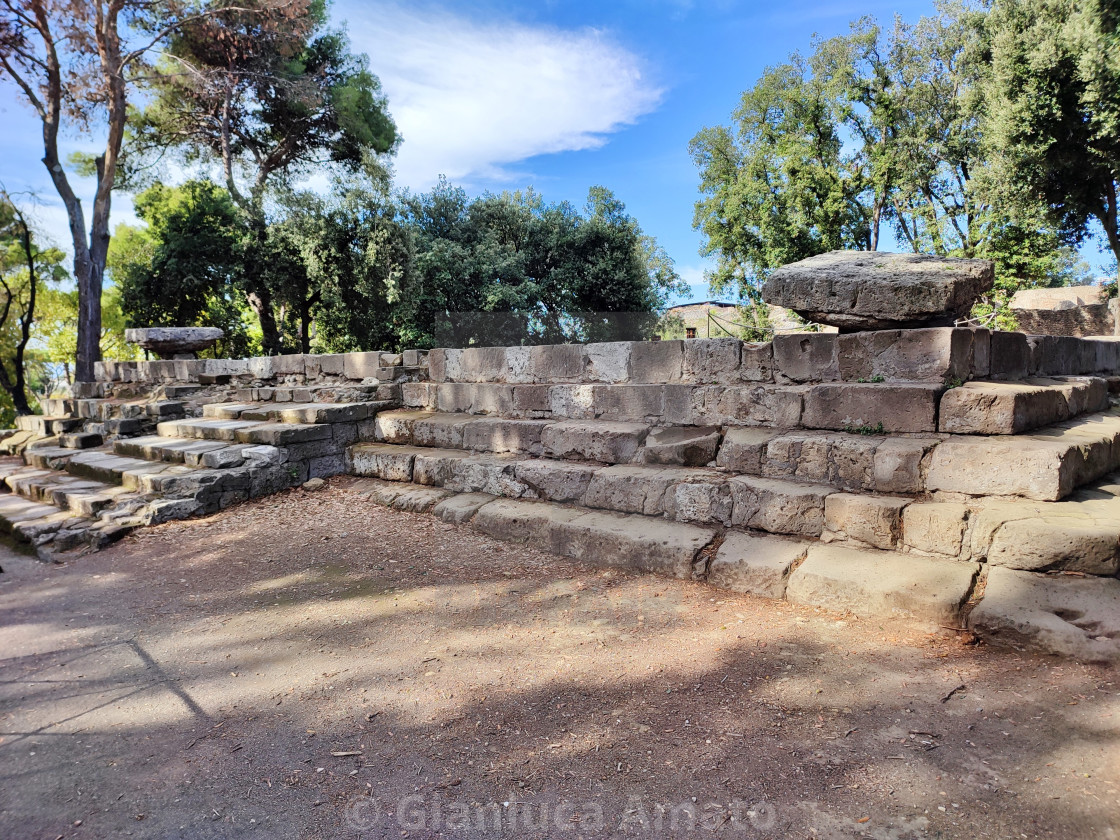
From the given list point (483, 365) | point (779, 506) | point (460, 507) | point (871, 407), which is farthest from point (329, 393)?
point (871, 407)

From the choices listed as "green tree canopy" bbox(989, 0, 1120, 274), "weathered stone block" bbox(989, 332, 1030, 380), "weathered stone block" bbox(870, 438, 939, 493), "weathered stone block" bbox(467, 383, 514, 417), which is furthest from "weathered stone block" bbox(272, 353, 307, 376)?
"green tree canopy" bbox(989, 0, 1120, 274)

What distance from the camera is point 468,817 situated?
6.08ft

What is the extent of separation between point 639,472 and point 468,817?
294 cm

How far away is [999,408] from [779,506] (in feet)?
4.52

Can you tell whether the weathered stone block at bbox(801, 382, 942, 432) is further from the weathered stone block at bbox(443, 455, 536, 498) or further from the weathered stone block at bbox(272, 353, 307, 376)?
the weathered stone block at bbox(272, 353, 307, 376)

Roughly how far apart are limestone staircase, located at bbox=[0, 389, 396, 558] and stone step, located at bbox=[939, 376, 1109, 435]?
18.2 feet

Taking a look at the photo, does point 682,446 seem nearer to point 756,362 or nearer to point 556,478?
point 756,362

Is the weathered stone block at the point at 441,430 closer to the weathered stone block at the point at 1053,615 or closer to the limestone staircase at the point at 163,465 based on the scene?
the limestone staircase at the point at 163,465

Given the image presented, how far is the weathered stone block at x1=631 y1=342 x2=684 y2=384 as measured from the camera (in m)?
5.12

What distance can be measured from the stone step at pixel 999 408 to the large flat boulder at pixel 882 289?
56cm

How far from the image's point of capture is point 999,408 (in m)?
3.54

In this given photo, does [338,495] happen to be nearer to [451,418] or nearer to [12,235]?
[451,418]

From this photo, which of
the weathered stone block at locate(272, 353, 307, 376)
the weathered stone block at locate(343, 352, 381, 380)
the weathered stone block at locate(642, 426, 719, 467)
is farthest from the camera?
the weathered stone block at locate(272, 353, 307, 376)

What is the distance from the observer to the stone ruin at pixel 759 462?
117 inches
